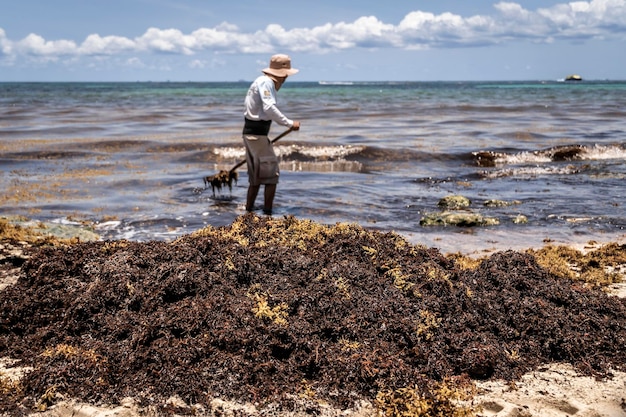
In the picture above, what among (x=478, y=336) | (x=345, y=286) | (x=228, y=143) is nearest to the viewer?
(x=478, y=336)

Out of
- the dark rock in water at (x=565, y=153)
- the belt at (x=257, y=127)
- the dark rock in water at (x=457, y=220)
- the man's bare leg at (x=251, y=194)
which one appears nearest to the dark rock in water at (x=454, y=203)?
the dark rock in water at (x=457, y=220)

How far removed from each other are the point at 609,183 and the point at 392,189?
4.19 m

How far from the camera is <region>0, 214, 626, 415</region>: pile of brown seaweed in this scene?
3309mm

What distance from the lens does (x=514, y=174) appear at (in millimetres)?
13078

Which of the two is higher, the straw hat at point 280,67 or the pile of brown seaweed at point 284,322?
the straw hat at point 280,67

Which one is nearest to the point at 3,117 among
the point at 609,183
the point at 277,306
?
the point at 609,183

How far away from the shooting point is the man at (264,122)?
304 inches

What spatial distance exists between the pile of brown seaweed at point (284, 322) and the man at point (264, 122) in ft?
10.9

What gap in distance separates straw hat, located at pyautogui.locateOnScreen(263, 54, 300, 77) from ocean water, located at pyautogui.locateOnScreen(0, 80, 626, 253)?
6.76 feet

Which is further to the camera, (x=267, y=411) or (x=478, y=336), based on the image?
(x=478, y=336)

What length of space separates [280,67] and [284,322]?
4947 millimetres

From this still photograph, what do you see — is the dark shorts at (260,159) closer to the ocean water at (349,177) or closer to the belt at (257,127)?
the belt at (257,127)

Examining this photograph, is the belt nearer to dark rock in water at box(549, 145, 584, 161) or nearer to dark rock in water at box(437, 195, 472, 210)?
dark rock in water at box(437, 195, 472, 210)

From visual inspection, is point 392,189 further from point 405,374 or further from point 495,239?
point 405,374
